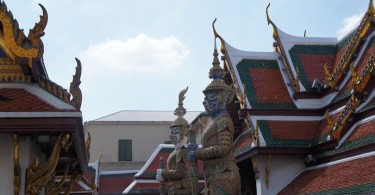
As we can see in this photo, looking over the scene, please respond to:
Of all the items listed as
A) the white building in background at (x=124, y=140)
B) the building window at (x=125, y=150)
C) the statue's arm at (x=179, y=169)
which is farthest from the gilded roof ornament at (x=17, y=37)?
the building window at (x=125, y=150)

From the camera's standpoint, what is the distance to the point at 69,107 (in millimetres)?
6512

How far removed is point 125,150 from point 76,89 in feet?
85.6

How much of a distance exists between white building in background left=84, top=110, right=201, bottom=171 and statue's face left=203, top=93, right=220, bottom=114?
22181 millimetres

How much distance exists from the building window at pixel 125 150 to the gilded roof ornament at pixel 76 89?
2575 centimetres

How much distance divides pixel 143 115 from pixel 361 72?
83.4 feet

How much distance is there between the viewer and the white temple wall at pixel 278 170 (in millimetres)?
13445

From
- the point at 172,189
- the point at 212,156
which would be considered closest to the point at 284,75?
the point at 172,189

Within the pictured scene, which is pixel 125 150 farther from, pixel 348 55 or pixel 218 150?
pixel 218 150

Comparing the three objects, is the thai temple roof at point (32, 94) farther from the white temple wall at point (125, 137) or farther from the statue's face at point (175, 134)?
the white temple wall at point (125, 137)

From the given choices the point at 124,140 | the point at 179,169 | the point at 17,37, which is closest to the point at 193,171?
the point at 179,169

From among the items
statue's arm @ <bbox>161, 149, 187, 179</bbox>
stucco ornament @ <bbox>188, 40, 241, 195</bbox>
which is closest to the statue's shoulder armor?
stucco ornament @ <bbox>188, 40, 241, 195</bbox>

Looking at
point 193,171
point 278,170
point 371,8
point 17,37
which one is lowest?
point 193,171

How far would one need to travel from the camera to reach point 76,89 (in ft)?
22.4

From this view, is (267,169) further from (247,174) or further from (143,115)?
(143,115)
